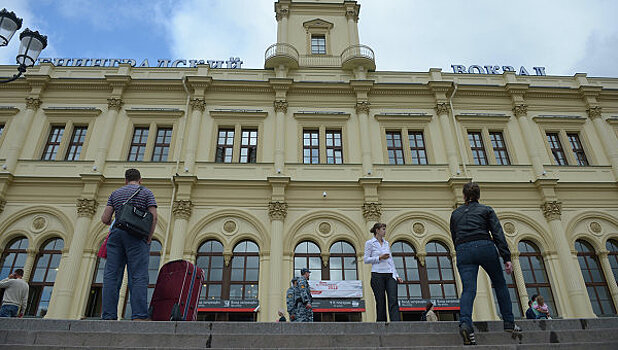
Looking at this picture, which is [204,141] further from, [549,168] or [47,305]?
[549,168]

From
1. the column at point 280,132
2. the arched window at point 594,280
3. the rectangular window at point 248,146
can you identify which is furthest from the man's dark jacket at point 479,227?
the arched window at point 594,280

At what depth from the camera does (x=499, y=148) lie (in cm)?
1822

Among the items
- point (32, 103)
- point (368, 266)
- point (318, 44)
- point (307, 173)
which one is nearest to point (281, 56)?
point (318, 44)

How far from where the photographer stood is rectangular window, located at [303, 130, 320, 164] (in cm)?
1755

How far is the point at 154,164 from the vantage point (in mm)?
16703

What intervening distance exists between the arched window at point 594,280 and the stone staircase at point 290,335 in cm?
1168

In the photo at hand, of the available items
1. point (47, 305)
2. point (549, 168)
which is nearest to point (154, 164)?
point (47, 305)

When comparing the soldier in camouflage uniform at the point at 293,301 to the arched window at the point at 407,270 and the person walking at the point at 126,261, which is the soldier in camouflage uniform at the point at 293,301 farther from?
the arched window at the point at 407,270

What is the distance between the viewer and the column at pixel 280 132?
16.7m

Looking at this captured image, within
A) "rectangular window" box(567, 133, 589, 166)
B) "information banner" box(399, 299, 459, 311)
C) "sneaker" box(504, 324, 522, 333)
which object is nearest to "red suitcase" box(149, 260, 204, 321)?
"sneaker" box(504, 324, 522, 333)

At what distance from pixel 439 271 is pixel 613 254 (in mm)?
7341

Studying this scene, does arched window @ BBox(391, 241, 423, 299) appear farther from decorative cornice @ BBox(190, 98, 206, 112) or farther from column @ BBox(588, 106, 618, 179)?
decorative cornice @ BBox(190, 98, 206, 112)

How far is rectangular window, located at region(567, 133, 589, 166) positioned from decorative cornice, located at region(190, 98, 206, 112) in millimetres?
17189

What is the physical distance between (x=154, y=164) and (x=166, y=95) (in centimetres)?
375
